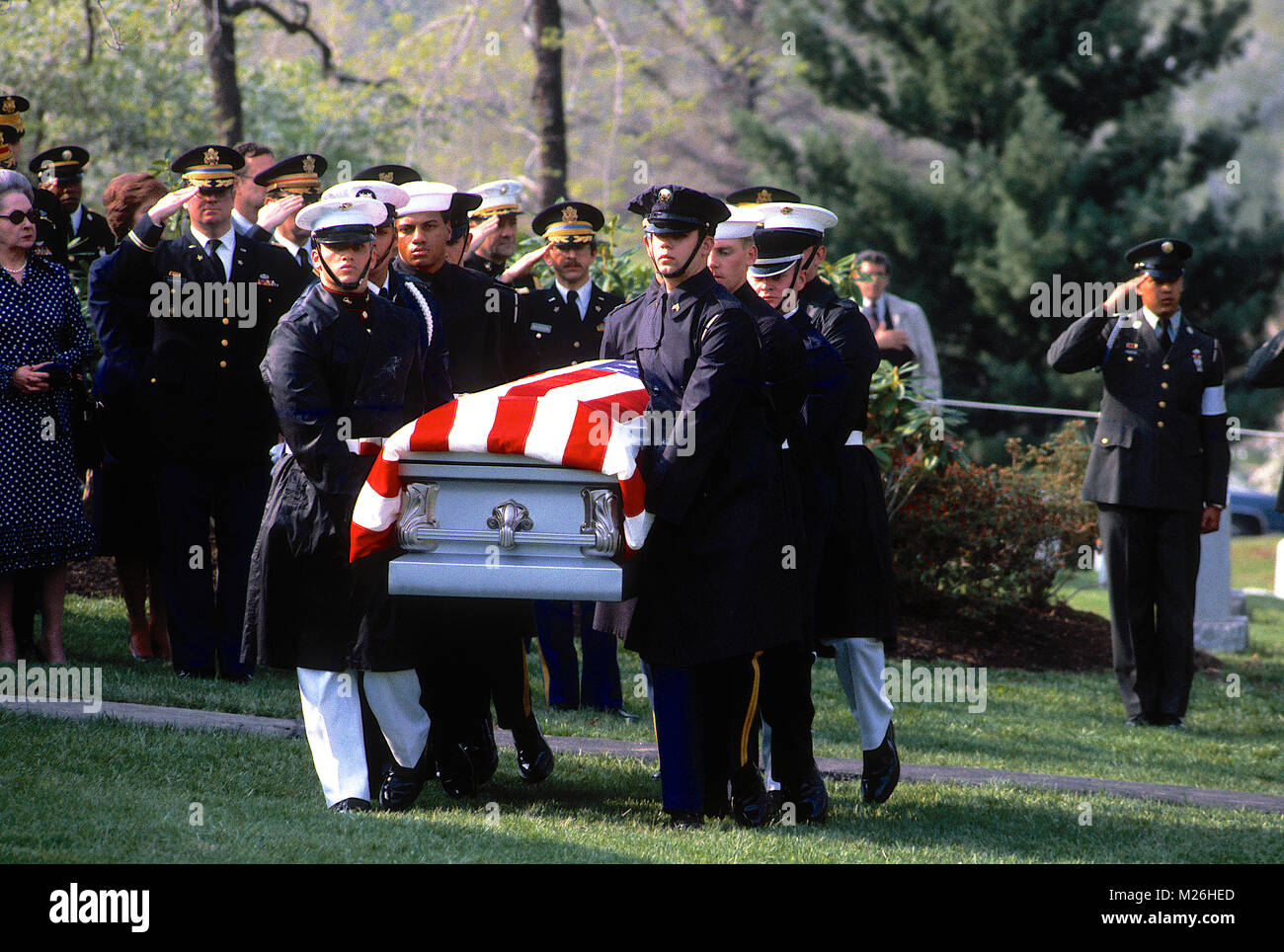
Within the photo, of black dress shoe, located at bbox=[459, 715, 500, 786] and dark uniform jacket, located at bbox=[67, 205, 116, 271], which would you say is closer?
black dress shoe, located at bbox=[459, 715, 500, 786]

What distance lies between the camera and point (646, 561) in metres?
5.49

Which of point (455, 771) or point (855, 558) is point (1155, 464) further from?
point (455, 771)

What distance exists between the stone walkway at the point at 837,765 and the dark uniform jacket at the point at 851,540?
0.81 meters

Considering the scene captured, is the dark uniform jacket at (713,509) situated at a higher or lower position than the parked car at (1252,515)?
higher

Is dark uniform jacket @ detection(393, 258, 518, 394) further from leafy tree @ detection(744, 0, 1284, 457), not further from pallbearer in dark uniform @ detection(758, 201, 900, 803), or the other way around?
leafy tree @ detection(744, 0, 1284, 457)

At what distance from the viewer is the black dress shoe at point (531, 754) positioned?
6184 mm

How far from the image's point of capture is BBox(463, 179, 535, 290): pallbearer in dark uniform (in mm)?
7953

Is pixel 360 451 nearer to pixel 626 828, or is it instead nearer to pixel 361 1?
pixel 626 828

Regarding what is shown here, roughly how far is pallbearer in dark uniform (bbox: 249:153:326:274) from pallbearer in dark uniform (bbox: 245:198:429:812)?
7.45ft

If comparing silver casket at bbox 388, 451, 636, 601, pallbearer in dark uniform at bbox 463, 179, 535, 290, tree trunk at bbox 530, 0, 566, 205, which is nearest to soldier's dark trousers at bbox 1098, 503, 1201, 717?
pallbearer in dark uniform at bbox 463, 179, 535, 290

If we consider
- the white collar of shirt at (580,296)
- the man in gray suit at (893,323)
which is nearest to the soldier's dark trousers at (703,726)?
the white collar of shirt at (580,296)

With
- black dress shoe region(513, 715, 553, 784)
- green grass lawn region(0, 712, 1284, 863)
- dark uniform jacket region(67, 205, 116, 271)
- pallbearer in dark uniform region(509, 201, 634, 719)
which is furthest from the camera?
dark uniform jacket region(67, 205, 116, 271)

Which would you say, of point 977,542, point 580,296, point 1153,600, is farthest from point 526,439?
point 977,542

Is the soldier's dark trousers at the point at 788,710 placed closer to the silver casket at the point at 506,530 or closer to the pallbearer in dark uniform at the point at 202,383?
the silver casket at the point at 506,530
